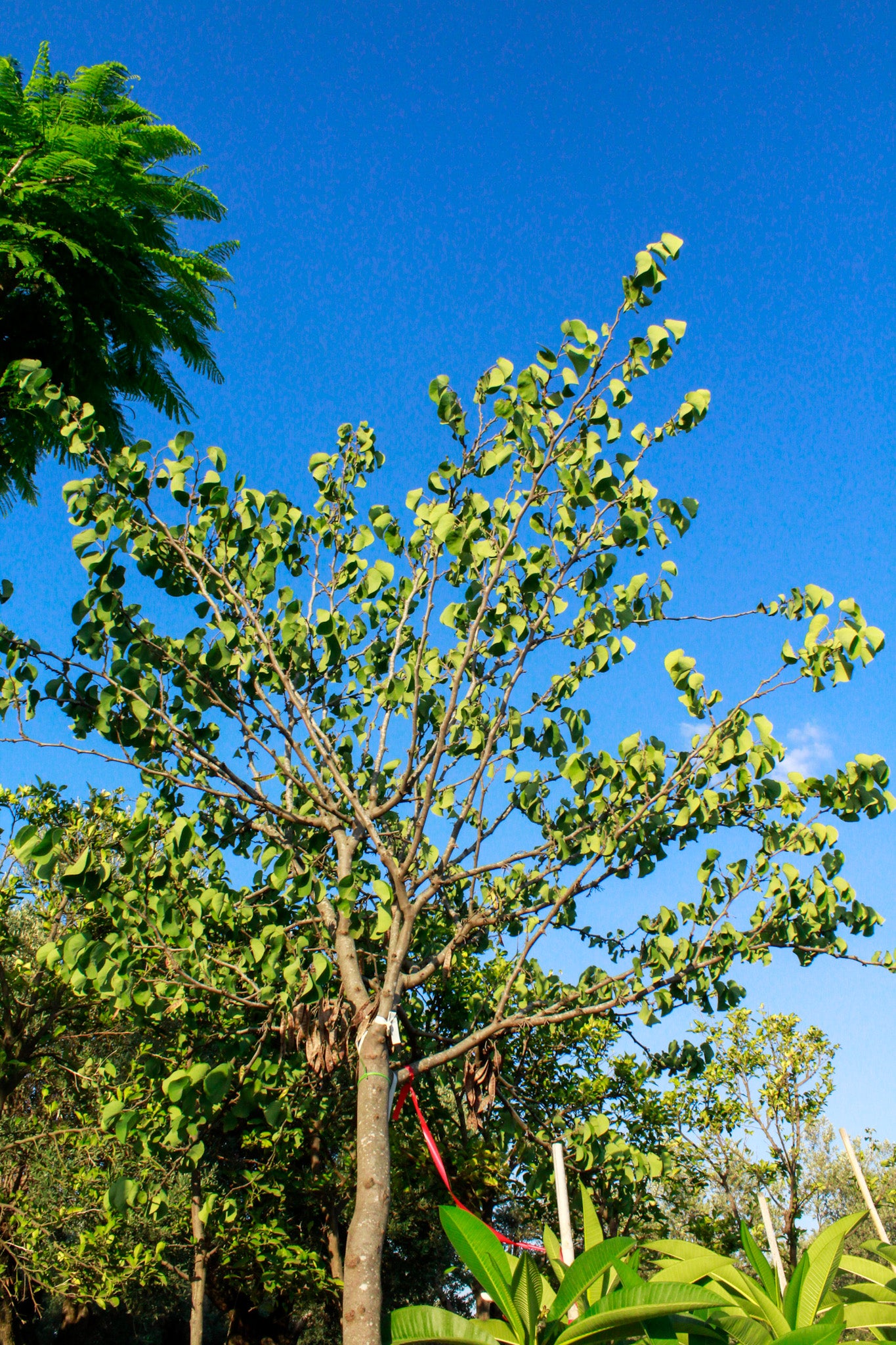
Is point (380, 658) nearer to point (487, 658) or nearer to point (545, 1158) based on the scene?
point (487, 658)

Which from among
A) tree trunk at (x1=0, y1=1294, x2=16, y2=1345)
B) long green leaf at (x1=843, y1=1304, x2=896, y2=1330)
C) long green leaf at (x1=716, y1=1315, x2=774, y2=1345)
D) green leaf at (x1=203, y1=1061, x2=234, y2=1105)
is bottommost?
tree trunk at (x1=0, y1=1294, x2=16, y2=1345)

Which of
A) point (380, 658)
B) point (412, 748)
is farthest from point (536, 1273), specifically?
point (380, 658)

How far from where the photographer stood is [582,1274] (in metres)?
4.48

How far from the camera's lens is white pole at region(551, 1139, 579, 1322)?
527 cm

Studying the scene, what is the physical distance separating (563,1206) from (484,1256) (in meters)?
0.83

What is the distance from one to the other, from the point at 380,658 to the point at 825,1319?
5176 millimetres

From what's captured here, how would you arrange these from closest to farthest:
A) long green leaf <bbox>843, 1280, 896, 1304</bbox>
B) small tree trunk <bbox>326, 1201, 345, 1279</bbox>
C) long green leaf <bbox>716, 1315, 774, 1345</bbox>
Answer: long green leaf <bbox>716, 1315, 774, 1345</bbox> → long green leaf <bbox>843, 1280, 896, 1304</bbox> → small tree trunk <bbox>326, 1201, 345, 1279</bbox>

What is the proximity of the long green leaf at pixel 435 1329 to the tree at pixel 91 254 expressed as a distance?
7225 millimetres

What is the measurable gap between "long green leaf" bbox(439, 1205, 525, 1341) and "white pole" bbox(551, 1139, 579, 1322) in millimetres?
592

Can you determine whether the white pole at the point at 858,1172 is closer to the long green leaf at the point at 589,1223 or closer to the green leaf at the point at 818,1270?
the green leaf at the point at 818,1270

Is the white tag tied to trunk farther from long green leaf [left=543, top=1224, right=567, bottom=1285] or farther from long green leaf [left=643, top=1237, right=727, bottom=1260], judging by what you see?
long green leaf [left=643, top=1237, right=727, bottom=1260]

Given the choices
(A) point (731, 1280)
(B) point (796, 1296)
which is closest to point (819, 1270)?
(B) point (796, 1296)

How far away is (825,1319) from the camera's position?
4988mm

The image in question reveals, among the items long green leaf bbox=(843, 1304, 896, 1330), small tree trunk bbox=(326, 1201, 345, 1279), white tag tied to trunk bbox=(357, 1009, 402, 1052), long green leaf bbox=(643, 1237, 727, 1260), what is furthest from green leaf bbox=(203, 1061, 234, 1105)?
small tree trunk bbox=(326, 1201, 345, 1279)
